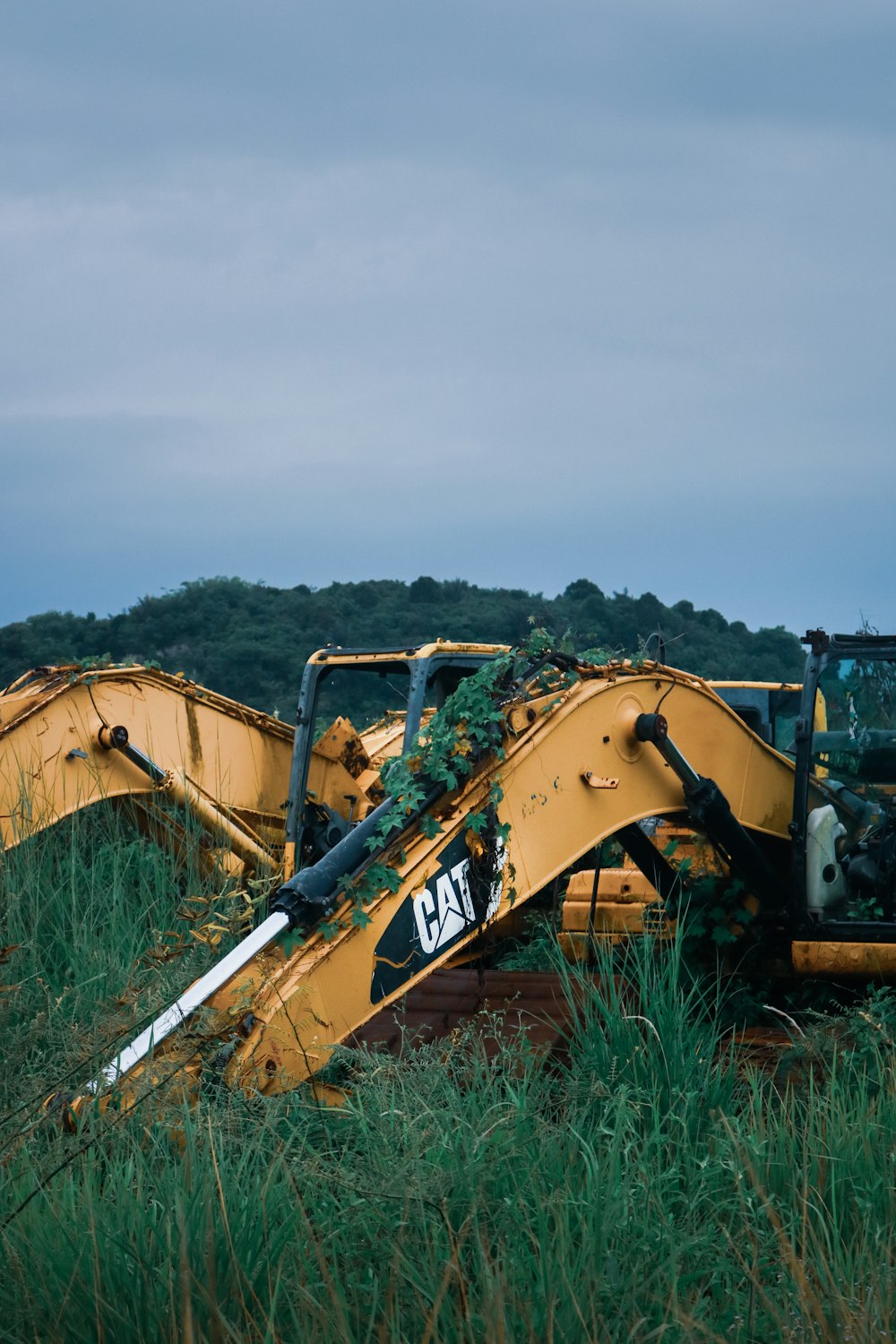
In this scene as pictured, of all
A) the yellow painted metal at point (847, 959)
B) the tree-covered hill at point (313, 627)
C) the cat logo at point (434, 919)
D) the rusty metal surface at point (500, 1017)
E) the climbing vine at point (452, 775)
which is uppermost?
the tree-covered hill at point (313, 627)

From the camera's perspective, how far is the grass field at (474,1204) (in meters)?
3.09

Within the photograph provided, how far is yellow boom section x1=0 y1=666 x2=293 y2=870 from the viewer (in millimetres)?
9320

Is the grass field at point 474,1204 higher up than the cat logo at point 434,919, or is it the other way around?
the cat logo at point 434,919

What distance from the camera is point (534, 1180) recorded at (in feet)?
12.2

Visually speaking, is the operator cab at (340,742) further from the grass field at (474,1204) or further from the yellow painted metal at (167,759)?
the grass field at (474,1204)

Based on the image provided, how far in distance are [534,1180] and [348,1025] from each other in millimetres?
1067

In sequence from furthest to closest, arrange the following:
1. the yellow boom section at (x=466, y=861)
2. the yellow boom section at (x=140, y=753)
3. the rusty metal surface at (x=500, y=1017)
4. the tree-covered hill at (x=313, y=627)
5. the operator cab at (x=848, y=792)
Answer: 1. the tree-covered hill at (x=313, y=627)
2. the yellow boom section at (x=140, y=753)
3. the operator cab at (x=848, y=792)
4. the rusty metal surface at (x=500, y=1017)
5. the yellow boom section at (x=466, y=861)

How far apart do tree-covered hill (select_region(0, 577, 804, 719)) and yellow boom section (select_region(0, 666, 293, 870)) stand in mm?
14136

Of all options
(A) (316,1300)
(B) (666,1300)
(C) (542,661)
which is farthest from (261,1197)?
(C) (542,661)

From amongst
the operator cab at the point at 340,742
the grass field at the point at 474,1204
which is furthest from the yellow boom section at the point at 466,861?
the operator cab at the point at 340,742

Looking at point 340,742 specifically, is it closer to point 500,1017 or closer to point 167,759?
point 167,759

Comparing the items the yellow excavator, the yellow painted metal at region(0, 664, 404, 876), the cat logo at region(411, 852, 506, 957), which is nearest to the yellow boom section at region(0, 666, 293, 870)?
the yellow painted metal at region(0, 664, 404, 876)

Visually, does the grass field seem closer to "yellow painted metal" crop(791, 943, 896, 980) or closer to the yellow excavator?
the yellow excavator

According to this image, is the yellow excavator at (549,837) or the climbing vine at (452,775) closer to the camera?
the yellow excavator at (549,837)
